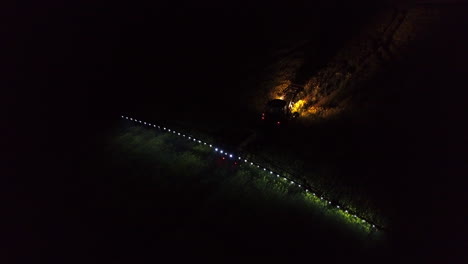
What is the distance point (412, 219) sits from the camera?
30.3 ft

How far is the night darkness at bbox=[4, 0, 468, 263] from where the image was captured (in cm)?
939

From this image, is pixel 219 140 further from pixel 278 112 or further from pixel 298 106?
pixel 298 106

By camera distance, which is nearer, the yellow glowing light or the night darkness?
the night darkness

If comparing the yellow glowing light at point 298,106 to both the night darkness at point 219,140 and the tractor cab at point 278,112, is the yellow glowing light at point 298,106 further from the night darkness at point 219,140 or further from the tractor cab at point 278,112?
the night darkness at point 219,140

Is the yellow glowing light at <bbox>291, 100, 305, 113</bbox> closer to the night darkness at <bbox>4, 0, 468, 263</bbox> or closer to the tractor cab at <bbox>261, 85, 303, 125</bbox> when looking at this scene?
the tractor cab at <bbox>261, 85, 303, 125</bbox>

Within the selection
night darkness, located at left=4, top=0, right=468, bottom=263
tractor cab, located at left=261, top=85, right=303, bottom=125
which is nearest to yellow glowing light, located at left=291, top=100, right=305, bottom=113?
tractor cab, located at left=261, top=85, right=303, bottom=125

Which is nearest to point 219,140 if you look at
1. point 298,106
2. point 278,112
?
point 278,112

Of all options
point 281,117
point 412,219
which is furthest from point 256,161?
point 412,219

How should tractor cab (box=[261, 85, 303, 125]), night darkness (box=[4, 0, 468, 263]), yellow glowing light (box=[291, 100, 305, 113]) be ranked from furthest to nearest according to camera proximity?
yellow glowing light (box=[291, 100, 305, 113]), tractor cab (box=[261, 85, 303, 125]), night darkness (box=[4, 0, 468, 263])

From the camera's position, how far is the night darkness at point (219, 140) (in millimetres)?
9391

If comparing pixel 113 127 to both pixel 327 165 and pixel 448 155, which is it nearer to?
pixel 327 165

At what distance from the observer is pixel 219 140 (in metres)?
13.1

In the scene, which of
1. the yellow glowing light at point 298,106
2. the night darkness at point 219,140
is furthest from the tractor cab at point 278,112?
the night darkness at point 219,140

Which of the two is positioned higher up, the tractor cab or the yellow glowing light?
the yellow glowing light
